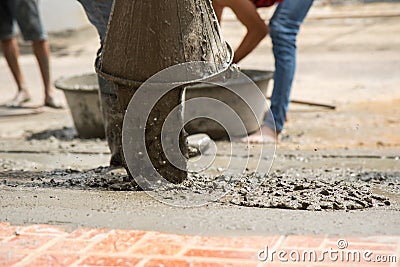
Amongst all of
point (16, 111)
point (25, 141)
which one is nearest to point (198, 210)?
point (25, 141)

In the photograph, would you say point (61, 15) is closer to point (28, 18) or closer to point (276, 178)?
point (28, 18)

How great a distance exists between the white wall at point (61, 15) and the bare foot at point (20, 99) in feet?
15.7

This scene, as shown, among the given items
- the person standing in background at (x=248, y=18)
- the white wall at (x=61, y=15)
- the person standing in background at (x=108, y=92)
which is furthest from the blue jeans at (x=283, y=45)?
the white wall at (x=61, y=15)

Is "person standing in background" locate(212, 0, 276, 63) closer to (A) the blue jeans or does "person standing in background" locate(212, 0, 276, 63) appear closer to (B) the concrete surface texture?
(A) the blue jeans

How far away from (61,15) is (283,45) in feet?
25.2

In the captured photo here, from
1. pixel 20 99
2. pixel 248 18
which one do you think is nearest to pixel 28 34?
pixel 20 99

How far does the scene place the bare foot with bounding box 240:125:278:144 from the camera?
490cm

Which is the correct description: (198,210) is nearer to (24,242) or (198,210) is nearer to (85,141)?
(24,242)

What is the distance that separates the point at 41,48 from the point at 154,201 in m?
4.24

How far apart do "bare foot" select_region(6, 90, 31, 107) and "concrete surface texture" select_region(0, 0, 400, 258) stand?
95 mm

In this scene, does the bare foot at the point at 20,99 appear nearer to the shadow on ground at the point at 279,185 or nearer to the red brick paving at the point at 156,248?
the shadow on ground at the point at 279,185

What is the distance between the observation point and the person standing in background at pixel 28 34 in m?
6.93

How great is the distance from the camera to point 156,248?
2611 millimetres

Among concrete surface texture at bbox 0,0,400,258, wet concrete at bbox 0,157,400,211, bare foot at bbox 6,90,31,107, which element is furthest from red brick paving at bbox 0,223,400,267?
bare foot at bbox 6,90,31,107
